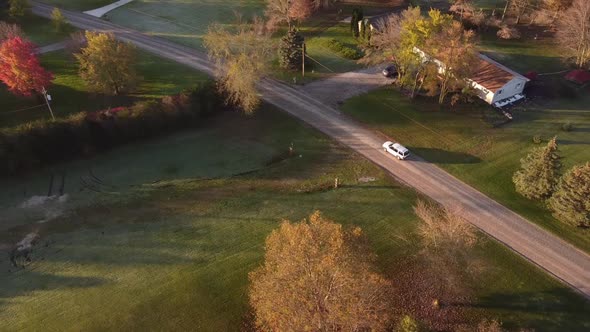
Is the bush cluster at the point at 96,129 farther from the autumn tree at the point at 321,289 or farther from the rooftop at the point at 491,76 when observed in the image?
the rooftop at the point at 491,76

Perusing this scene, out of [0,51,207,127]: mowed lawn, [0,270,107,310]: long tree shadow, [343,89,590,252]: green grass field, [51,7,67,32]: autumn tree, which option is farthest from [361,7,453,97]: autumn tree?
[51,7,67,32]: autumn tree

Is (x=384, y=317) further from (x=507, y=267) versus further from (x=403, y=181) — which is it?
(x=403, y=181)

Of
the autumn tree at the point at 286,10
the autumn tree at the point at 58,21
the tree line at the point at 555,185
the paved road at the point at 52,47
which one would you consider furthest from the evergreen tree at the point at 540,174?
the autumn tree at the point at 58,21

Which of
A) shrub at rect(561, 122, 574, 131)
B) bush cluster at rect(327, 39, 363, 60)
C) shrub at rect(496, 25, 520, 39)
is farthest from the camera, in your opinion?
shrub at rect(496, 25, 520, 39)

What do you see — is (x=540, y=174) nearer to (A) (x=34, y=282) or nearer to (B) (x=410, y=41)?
(B) (x=410, y=41)

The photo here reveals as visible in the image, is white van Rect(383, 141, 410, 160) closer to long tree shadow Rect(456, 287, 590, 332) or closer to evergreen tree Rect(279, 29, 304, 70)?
long tree shadow Rect(456, 287, 590, 332)

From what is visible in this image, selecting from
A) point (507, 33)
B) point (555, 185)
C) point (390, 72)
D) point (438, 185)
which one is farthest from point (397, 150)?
point (507, 33)

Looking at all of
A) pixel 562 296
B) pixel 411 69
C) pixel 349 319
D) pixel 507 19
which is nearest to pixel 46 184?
pixel 349 319
